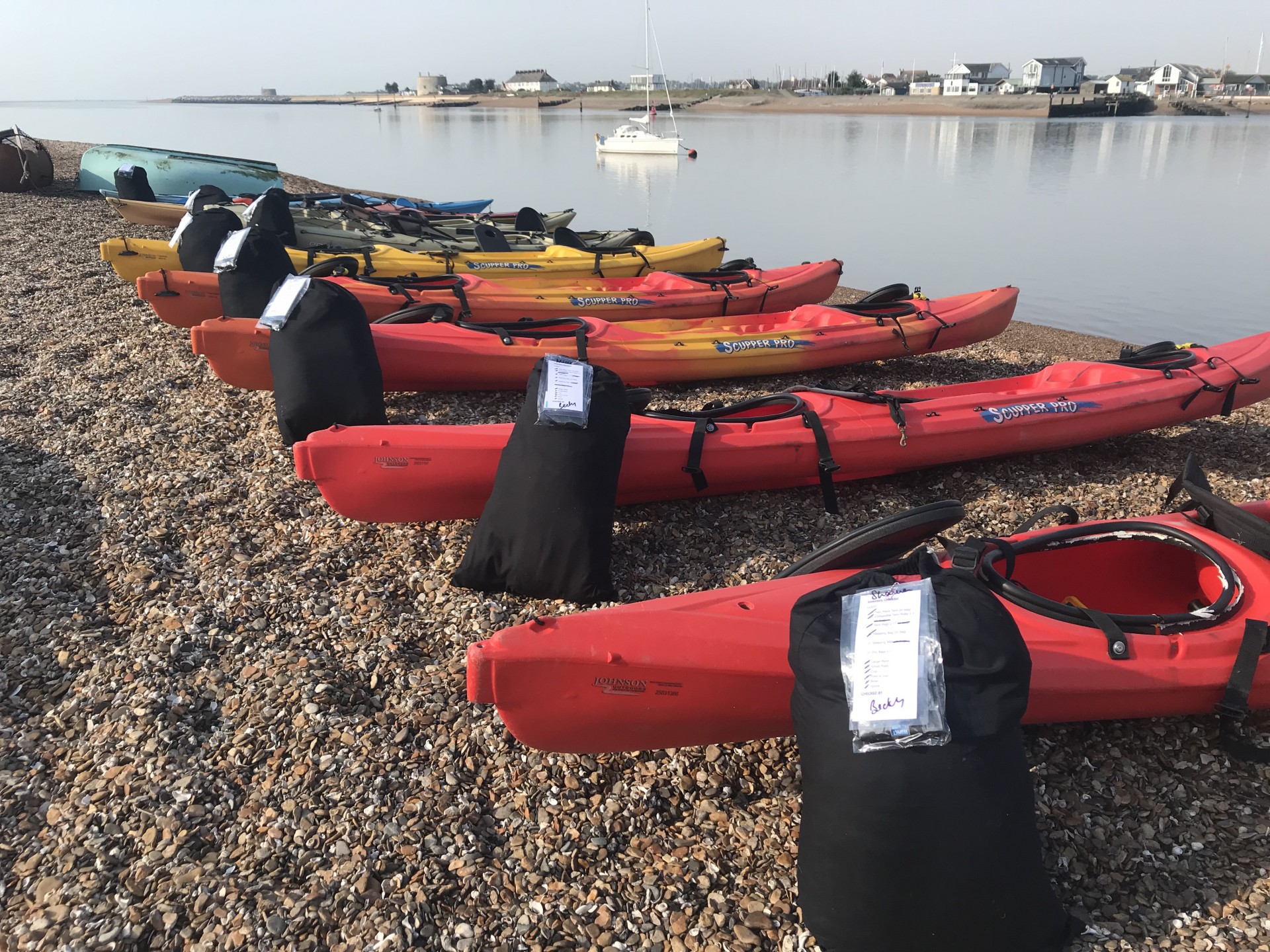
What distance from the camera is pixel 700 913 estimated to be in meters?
1.99

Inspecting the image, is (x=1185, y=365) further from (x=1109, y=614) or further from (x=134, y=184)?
(x=134, y=184)

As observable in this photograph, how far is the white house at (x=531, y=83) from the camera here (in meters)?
107

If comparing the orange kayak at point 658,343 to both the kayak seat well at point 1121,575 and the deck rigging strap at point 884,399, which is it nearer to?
the deck rigging strap at point 884,399

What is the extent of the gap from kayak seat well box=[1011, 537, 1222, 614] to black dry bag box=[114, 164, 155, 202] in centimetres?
1052

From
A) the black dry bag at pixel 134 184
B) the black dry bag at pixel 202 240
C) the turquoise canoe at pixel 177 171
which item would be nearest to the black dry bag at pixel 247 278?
the black dry bag at pixel 202 240

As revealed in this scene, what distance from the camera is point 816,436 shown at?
3891 mm

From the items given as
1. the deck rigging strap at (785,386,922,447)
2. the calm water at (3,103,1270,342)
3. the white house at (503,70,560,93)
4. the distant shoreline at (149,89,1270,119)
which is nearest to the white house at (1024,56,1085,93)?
the distant shoreline at (149,89,1270,119)

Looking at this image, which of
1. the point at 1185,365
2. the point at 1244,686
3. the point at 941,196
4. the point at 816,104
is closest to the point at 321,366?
the point at 1244,686

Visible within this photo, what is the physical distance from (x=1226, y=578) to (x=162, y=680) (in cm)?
346

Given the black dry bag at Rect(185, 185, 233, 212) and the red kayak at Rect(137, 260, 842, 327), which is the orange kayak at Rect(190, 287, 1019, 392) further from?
the black dry bag at Rect(185, 185, 233, 212)

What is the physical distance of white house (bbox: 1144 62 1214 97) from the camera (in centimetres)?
6888

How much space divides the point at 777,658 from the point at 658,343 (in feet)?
11.4

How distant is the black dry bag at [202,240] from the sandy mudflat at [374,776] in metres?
3.06

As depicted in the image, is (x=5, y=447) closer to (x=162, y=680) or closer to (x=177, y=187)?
(x=162, y=680)
